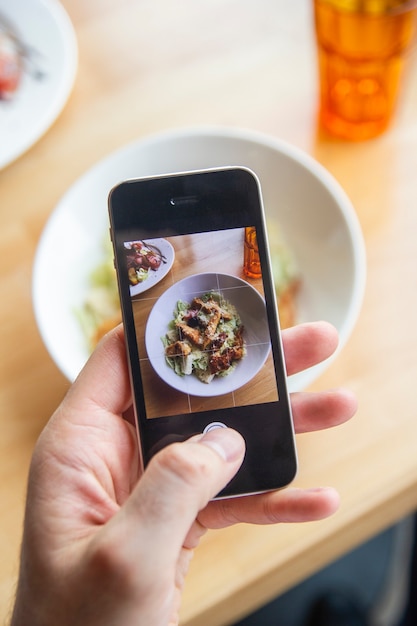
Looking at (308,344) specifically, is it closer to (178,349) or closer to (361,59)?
(178,349)

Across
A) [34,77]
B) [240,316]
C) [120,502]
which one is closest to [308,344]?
[240,316]

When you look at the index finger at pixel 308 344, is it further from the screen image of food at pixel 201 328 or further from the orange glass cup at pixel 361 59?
the orange glass cup at pixel 361 59

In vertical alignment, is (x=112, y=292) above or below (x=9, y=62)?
below

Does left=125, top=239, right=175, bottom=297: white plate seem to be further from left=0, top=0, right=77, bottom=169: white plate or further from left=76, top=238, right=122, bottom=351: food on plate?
left=0, top=0, right=77, bottom=169: white plate

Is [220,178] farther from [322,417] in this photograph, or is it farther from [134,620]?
[134,620]

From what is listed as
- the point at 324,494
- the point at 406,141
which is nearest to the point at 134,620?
the point at 324,494

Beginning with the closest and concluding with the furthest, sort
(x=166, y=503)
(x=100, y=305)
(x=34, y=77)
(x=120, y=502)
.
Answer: (x=166, y=503)
(x=120, y=502)
(x=100, y=305)
(x=34, y=77)

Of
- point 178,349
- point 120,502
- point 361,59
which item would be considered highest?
point 361,59

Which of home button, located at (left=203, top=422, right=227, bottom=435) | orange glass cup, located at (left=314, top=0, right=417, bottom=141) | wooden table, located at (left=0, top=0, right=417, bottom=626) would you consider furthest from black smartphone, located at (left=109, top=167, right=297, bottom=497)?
orange glass cup, located at (left=314, top=0, right=417, bottom=141)
